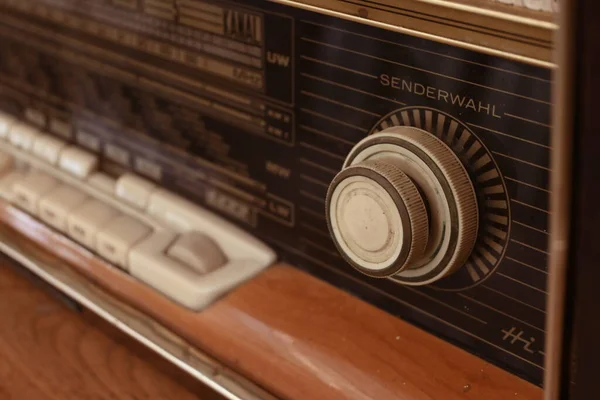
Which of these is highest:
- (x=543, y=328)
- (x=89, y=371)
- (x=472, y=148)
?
(x=472, y=148)

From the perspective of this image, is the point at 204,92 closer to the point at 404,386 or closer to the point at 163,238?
the point at 163,238

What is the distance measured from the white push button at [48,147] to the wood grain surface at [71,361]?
0.18 meters

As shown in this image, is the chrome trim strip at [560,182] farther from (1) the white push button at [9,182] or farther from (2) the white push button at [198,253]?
(1) the white push button at [9,182]

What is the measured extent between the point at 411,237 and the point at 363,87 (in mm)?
120

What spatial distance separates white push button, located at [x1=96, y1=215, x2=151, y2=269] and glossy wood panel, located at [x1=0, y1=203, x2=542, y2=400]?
0.04 feet

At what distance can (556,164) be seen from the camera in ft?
1.05

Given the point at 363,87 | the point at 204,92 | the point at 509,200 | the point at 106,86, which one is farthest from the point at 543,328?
the point at 106,86

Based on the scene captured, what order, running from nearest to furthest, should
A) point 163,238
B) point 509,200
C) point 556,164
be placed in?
1. point 556,164
2. point 509,200
3. point 163,238

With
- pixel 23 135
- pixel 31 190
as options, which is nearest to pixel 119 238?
pixel 31 190

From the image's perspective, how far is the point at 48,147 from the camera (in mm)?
852

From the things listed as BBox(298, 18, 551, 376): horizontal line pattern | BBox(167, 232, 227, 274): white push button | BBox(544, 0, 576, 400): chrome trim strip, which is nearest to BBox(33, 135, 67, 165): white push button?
BBox(167, 232, 227, 274): white push button

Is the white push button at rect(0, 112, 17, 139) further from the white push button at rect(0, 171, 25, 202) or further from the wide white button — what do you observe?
the wide white button

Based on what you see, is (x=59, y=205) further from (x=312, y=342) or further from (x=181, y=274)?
(x=312, y=342)

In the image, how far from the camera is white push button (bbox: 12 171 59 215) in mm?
790
